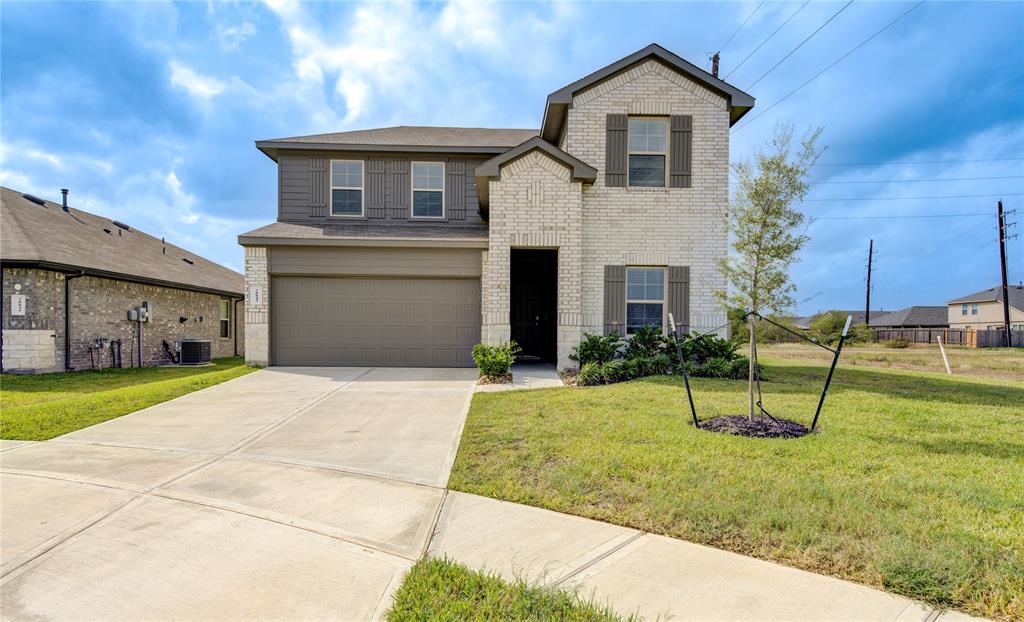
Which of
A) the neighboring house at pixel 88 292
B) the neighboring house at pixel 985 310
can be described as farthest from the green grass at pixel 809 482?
the neighboring house at pixel 985 310

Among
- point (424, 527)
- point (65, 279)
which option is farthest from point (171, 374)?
point (424, 527)

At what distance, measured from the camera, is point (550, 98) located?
40.3 feet

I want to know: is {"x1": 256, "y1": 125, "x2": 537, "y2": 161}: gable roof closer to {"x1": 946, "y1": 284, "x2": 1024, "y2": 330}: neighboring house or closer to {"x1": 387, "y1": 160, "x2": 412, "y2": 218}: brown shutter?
{"x1": 387, "y1": 160, "x2": 412, "y2": 218}: brown shutter

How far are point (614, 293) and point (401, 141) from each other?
7.66 m

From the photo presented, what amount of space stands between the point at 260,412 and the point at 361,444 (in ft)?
8.70

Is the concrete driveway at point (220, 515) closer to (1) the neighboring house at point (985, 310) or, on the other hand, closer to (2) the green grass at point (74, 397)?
(2) the green grass at point (74, 397)

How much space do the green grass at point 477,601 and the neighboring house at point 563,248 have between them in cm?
903

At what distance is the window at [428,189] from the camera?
47.8 feet

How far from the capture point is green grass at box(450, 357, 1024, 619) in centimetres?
310

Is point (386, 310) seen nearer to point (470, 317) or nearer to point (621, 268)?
point (470, 317)

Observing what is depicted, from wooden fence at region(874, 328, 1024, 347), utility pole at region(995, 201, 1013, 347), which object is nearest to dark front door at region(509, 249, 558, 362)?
wooden fence at region(874, 328, 1024, 347)

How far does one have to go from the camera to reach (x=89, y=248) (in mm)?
15336

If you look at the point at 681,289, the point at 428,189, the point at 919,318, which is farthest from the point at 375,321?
the point at 919,318

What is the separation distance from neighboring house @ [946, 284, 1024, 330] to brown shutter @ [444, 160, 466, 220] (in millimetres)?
53529
